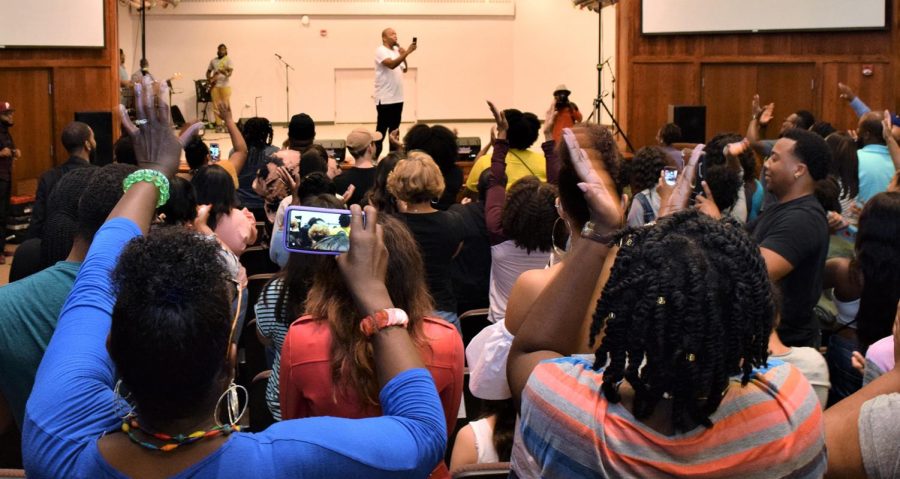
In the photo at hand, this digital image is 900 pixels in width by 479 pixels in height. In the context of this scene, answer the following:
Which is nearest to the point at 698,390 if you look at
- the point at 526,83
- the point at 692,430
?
the point at 692,430

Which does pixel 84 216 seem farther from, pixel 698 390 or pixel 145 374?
pixel 698 390

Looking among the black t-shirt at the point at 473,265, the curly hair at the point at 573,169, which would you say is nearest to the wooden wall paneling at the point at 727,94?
the black t-shirt at the point at 473,265

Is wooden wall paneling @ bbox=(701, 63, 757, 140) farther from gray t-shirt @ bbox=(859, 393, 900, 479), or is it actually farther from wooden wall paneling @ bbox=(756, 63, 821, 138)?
gray t-shirt @ bbox=(859, 393, 900, 479)

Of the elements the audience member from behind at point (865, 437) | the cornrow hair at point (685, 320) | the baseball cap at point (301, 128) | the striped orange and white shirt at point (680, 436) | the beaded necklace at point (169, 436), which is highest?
the baseball cap at point (301, 128)

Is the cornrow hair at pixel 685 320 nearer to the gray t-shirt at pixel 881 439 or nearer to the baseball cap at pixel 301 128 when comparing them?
the gray t-shirt at pixel 881 439

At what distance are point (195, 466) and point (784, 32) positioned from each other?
11153mm

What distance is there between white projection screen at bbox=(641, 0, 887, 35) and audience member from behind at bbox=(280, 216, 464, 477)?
31.2 ft

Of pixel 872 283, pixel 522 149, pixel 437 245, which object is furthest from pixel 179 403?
pixel 522 149

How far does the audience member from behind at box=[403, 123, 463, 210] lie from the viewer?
5676 millimetres

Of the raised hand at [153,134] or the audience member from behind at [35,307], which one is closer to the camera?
the raised hand at [153,134]

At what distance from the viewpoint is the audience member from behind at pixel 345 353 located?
203cm

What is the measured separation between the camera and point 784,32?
11.2 m

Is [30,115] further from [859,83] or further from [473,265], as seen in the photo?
[859,83]

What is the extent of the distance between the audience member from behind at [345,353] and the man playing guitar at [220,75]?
16.2m
